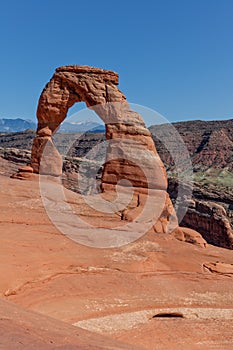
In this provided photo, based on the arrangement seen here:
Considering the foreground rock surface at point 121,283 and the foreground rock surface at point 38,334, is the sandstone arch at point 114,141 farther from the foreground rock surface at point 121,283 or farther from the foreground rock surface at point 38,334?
the foreground rock surface at point 38,334

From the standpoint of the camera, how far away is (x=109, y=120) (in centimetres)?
1858

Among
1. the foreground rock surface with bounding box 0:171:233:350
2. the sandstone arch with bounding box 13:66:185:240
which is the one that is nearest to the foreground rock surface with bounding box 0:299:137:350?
the foreground rock surface with bounding box 0:171:233:350

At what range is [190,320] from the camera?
882 centimetres

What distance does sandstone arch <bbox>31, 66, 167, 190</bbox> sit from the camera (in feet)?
58.9

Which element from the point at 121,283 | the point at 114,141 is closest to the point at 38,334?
the point at 121,283

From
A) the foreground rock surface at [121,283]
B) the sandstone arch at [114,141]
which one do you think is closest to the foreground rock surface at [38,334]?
the foreground rock surface at [121,283]

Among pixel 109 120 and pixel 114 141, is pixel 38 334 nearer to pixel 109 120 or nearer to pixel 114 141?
pixel 114 141

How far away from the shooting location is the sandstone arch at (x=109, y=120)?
17.9m

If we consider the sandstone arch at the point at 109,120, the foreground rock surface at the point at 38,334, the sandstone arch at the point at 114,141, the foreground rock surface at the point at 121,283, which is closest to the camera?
the foreground rock surface at the point at 38,334

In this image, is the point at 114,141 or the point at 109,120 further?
the point at 109,120

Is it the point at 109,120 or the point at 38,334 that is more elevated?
the point at 109,120

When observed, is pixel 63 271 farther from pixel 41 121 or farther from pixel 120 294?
pixel 41 121

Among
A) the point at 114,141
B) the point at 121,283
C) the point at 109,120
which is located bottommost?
the point at 121,283

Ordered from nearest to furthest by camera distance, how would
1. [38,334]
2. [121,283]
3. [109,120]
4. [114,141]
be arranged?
[38,334] < [121,283] < [114,141] < [109,120]
